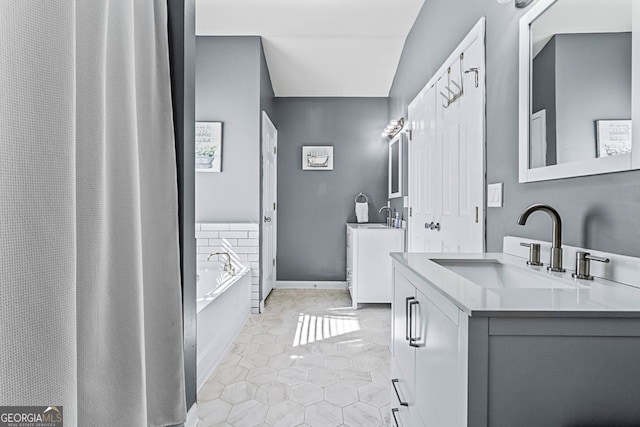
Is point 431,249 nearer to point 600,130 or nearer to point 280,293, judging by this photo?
point 600,130

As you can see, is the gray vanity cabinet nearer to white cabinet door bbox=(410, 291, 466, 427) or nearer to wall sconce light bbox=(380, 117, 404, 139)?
white cabinet door bbox=(410, 291, 466, 427)

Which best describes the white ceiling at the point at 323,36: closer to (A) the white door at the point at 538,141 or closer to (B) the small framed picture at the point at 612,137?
(A) the white door at the point at 538,141

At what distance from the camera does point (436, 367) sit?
2.90ft

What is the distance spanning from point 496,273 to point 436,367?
1.87ft

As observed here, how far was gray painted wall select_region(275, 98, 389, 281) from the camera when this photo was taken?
15.7ft

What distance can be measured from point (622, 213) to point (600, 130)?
24cm

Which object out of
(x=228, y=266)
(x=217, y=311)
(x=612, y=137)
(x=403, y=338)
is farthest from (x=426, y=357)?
(x=228, y=266)

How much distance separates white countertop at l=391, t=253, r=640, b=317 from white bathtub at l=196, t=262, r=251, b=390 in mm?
1695

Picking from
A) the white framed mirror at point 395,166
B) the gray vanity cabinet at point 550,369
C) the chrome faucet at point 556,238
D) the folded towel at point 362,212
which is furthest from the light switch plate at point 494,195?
the folded towel at point 362,212

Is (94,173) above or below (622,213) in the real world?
above

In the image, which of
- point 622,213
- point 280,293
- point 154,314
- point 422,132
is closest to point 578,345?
point 622,213

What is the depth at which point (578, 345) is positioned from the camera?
0.66 m

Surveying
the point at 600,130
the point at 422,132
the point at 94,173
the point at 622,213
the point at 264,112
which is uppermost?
the point at 264,112

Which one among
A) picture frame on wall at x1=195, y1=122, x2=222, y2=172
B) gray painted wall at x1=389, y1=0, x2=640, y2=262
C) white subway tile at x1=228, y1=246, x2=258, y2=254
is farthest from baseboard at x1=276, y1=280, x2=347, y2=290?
gray painted wall at x1=389, y1=0, x2=640, y2=262
